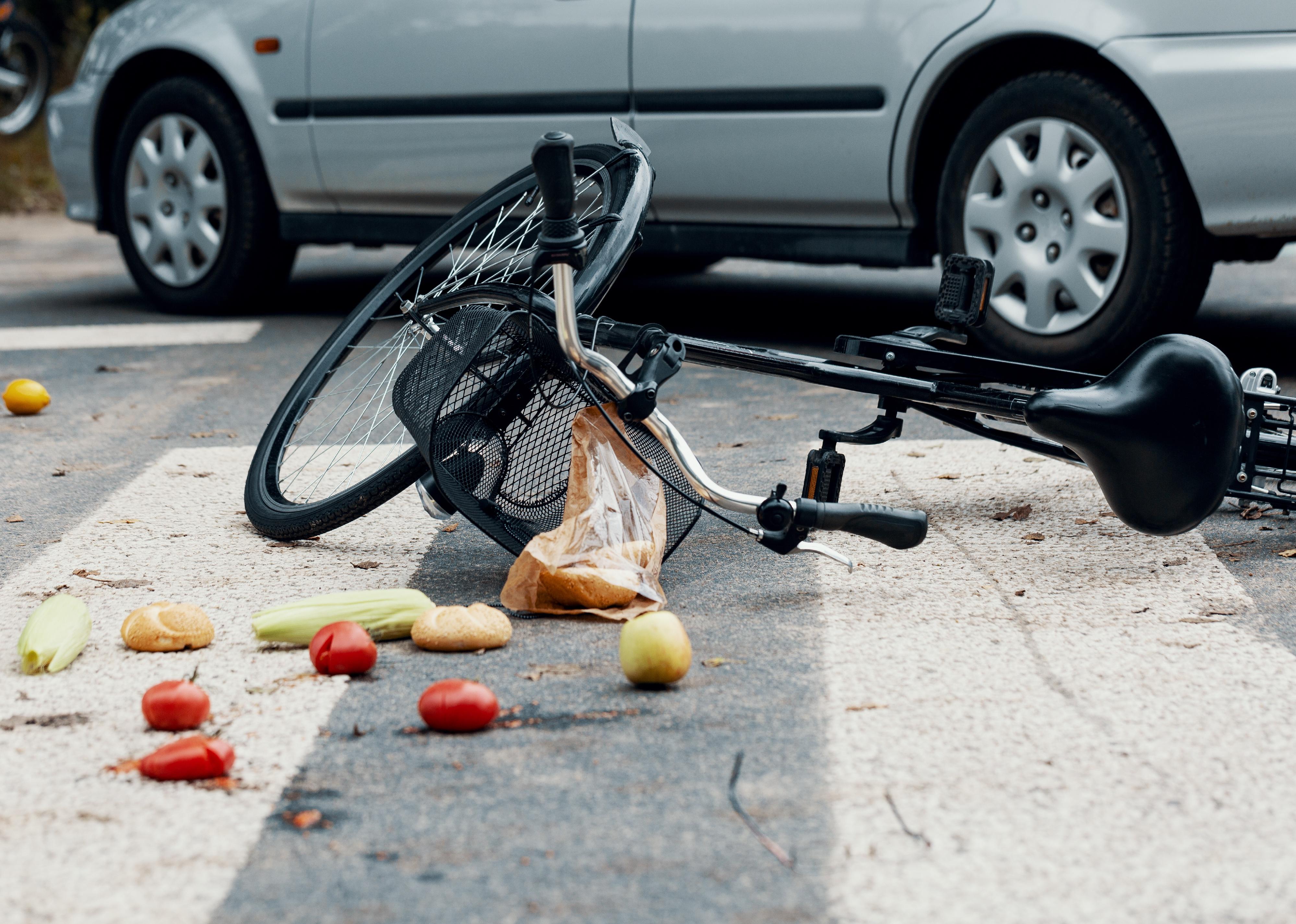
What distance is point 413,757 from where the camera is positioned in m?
1.95

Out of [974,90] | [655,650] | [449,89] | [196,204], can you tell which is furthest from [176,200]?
[655,650]

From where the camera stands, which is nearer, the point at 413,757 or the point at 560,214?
the point at 413,757

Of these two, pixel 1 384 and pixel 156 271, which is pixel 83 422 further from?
pixel 156 271

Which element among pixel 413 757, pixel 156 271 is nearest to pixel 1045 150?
pixel 413 757

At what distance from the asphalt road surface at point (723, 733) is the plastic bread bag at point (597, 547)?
53 mm

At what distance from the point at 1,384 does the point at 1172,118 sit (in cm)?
371

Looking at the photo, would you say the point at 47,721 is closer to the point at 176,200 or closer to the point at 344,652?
the point at 344,652

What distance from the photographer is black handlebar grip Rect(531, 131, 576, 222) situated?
227 cm

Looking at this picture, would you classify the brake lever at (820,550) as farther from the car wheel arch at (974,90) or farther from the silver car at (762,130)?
the car wheel arch at (974,90)

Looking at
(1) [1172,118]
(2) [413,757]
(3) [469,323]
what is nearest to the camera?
(2) [413,757]

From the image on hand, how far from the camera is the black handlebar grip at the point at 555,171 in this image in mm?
2266

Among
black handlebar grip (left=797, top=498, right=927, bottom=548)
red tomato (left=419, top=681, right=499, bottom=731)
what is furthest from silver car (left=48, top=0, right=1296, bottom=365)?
red tomato (left=419, top=681, right=499, bottom=731)

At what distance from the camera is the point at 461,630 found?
2.35m

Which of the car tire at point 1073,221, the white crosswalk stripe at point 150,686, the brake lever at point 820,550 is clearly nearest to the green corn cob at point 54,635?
the white crosswalk stripe at point 150,686
